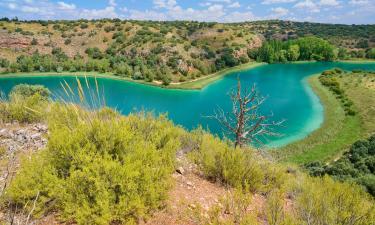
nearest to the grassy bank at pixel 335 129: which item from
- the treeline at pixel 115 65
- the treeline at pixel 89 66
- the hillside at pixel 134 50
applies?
the treeline at pixel 115 65

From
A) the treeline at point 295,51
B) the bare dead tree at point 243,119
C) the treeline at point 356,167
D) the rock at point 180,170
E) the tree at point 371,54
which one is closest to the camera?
the rock at point 180,170

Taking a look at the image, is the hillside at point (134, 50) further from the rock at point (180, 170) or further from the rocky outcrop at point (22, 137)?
the rock at point (180, 170)

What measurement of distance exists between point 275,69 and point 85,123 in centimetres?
8821

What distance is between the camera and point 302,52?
107 m

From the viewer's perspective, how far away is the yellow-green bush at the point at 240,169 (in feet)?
31.9

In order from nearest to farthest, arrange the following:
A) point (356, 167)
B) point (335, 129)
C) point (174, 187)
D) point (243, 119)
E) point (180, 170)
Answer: point (174, 187) < point (180, 170) < point (243, 119) < point (356, 167) < point (335, 129)

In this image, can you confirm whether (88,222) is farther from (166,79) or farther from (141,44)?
(141,44)

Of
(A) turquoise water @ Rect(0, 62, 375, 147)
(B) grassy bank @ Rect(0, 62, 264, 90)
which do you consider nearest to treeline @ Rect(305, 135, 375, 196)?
(A) turquoise water @ Rect(0, 62, 375, 147)

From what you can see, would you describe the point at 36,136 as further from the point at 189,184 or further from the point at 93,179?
the point at 93,179

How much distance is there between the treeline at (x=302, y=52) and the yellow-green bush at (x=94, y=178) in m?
97.7

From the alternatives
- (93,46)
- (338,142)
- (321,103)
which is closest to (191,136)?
(338,142)

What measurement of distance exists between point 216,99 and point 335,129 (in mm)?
22548

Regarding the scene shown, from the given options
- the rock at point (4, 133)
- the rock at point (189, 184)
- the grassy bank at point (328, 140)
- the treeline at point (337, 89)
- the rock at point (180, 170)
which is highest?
the rock at point (4, 133)

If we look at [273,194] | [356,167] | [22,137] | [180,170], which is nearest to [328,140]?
[356,167]
